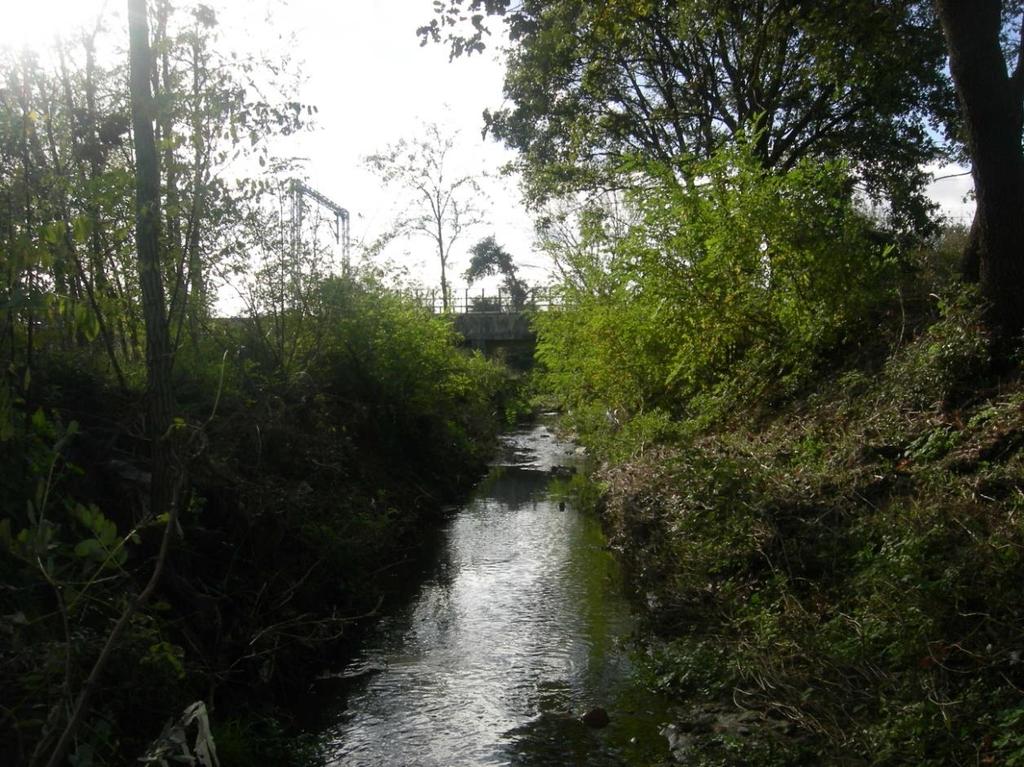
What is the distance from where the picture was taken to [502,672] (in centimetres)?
878

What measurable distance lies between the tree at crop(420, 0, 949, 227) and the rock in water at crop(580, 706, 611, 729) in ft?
38.6

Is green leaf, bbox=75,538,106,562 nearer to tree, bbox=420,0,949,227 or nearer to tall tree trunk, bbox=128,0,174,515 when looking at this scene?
tall tree trunk, bbox=128,0,174,515

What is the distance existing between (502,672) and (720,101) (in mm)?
16582

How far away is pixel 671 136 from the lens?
75.8ft

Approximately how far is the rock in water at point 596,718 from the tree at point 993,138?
5.55m

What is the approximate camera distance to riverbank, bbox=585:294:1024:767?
18.9 feet

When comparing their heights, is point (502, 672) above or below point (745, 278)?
below

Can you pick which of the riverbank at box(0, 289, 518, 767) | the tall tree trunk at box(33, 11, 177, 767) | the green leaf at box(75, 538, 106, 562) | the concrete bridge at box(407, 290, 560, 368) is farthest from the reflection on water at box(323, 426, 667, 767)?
the concrete bridge at box(407, 290, 560, 368)

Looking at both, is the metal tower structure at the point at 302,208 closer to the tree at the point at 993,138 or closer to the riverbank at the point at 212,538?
the riverbank at the point at 212,538

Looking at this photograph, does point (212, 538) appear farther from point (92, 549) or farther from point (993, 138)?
point (993, 138)

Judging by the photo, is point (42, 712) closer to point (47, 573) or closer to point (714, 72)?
point (47, 573)

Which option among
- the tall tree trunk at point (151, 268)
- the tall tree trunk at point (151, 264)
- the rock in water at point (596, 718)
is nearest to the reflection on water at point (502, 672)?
the rock in water at point (596, 718)

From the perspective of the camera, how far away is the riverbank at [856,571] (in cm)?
575

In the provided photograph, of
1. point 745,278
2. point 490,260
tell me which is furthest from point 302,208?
point 490,260
